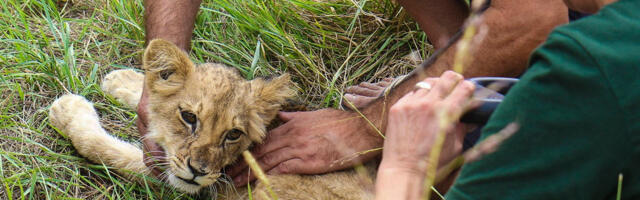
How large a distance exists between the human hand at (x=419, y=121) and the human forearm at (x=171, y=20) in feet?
6.11

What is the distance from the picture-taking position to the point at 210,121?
2.82 meters

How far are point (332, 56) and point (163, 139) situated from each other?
4.49 ft

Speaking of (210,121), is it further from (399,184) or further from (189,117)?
(399,184)

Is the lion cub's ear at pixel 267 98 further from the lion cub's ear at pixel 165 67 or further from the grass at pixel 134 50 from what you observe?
the grass at pixel 134 50

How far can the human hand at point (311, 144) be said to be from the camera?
3035mm

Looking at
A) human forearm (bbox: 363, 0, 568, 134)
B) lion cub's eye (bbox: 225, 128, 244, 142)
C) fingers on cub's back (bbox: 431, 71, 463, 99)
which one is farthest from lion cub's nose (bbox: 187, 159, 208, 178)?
fingers on cub's back (bbox: 431, 71, 463, 99)

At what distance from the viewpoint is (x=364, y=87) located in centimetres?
380

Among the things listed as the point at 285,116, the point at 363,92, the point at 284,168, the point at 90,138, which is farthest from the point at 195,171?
the point at 363,92

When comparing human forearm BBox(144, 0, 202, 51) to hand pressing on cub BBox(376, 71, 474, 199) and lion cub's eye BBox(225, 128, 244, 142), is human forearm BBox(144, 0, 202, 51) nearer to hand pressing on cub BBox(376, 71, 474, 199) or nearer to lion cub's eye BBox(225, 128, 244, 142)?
lion cub's eye BBox(225, 128, 244, 142)

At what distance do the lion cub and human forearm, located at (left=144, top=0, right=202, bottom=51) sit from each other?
0.57m

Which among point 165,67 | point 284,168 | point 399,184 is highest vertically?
point 399,184

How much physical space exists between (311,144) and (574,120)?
1713 mm

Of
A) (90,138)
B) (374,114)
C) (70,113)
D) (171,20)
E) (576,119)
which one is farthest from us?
(171,20)

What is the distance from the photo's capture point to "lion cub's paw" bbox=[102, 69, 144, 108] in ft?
12.1
